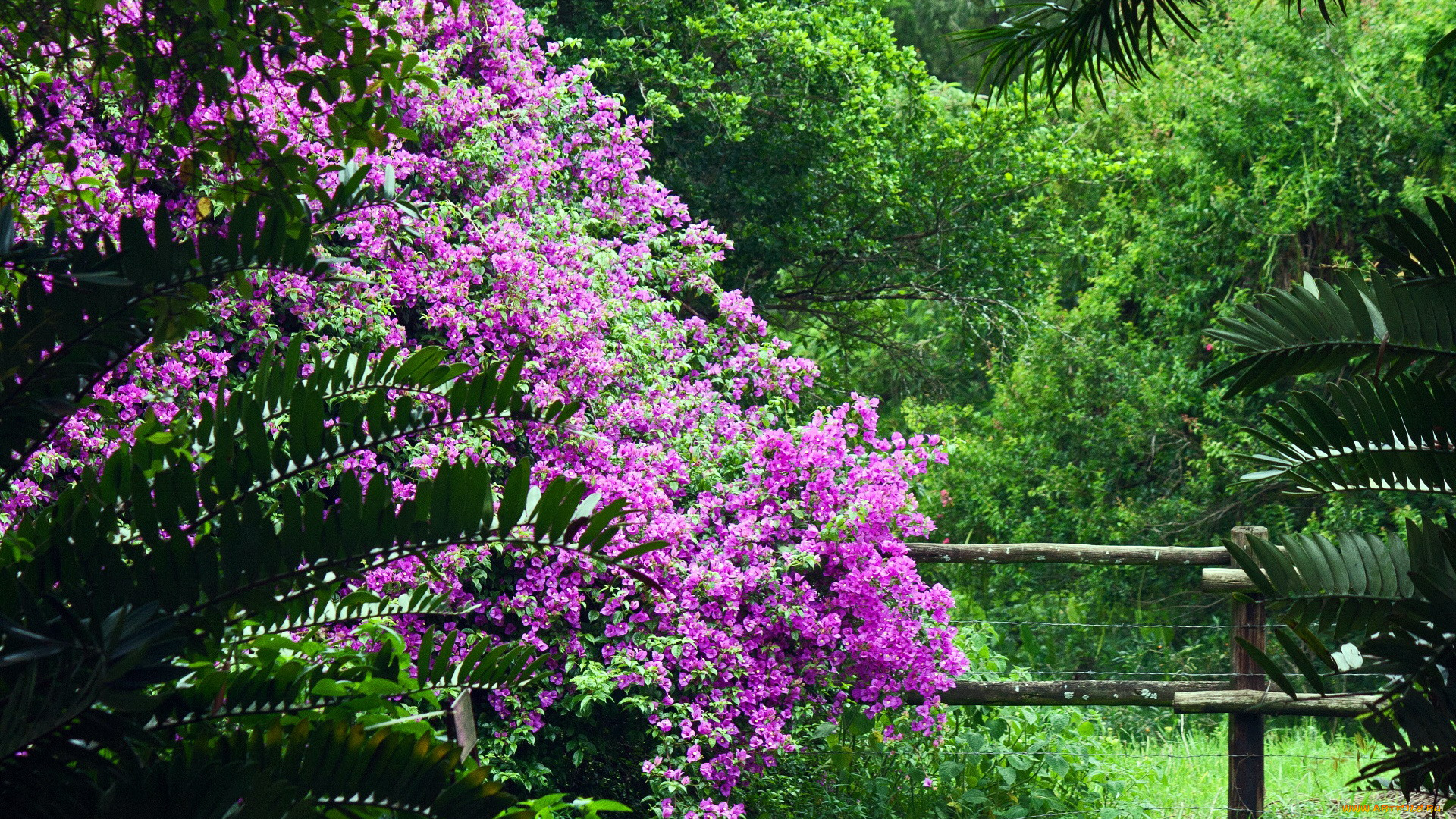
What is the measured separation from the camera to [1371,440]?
99.6 inches

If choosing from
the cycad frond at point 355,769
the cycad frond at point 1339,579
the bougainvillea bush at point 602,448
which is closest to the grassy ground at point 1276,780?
the bougainvillea bush at point 602,448

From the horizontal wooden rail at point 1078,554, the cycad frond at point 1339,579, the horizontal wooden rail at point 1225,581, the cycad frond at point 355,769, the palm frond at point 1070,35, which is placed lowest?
the cycad frond at point 355,769

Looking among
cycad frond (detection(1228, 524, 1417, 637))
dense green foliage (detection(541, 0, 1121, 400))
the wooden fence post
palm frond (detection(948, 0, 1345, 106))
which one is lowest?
cycad frond (detection(1228, 524, 1417, 637))

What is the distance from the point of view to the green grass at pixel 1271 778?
4.62 metres

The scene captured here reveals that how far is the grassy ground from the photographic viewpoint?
4594 mm

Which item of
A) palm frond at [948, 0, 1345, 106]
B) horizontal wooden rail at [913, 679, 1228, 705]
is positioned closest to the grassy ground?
horizontal wooden rail at [913, 679, 1228, 705]

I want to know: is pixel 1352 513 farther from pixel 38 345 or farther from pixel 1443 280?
pixel 38 345

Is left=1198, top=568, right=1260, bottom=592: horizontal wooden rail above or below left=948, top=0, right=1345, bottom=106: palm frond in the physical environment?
below

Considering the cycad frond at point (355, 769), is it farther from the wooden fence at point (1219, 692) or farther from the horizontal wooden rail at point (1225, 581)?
the horizontal wooden rail at point (1225, 581)

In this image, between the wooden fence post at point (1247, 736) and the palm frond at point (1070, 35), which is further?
the wooden fence post at point (1247, 736)

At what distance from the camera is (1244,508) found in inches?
323

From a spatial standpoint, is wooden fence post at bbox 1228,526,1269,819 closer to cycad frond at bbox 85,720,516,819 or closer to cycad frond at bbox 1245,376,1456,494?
cycad frond at bbox 1245,376,1456,494

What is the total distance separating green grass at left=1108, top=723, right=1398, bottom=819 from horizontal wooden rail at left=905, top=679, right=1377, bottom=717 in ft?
1.08

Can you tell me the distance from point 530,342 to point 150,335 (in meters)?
1.84
